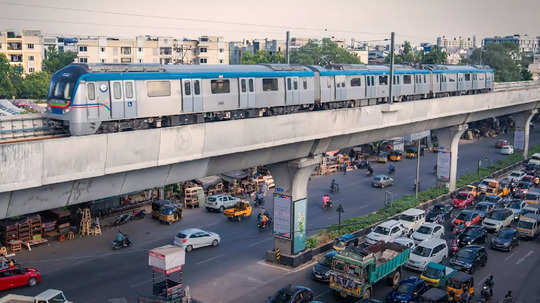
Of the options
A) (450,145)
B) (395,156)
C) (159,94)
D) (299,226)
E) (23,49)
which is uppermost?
(23,49)

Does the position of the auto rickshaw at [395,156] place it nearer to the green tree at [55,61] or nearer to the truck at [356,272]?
the truck at [356,272]

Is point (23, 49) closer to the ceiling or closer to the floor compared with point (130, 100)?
closer to the ceiling

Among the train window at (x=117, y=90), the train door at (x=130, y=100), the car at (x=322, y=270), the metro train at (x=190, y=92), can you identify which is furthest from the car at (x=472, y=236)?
the train window at (x=117, y=90)

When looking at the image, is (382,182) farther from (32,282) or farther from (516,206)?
(32,282)

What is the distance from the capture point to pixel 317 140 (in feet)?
86.9

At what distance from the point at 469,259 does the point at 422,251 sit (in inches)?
94.5

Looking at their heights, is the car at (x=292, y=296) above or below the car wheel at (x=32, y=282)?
above

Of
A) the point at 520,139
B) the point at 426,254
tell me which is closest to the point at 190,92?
the point at 426,254

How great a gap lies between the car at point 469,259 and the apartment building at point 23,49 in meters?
85.2

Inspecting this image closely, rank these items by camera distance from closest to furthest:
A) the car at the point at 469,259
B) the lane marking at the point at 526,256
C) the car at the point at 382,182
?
the car at the point at 469,259 → the lane marking at the point at 526,256 → the car at the point at 382,182

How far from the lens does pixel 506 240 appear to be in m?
29.9

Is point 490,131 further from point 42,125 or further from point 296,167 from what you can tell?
point 42,125

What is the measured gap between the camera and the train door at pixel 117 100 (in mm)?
19500

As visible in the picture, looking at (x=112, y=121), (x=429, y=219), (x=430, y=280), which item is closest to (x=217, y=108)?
(x=112, y=121)
